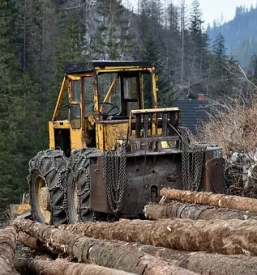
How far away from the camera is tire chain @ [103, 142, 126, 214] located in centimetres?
953

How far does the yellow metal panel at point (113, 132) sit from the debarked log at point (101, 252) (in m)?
2.71

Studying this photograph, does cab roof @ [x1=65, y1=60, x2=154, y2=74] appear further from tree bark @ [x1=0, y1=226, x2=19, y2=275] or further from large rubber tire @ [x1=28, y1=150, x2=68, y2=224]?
tree bark @ [x1=0, y1=226, x2=19, y2=275]

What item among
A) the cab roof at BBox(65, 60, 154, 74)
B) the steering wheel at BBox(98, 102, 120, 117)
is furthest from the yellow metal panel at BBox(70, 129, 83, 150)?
the cab roof at BBox(65, 60, 154, 74)

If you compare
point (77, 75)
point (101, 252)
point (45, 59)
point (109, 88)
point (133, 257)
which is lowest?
point (101, 252)

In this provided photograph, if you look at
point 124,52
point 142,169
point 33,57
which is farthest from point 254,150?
point 33,57

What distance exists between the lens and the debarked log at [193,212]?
713 cm

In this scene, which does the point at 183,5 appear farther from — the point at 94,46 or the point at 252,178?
the point at 252,178

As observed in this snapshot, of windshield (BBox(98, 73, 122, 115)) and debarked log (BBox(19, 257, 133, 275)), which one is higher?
windshield (BBox(98, 73, 122, 115))

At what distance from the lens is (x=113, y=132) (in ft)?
35.4

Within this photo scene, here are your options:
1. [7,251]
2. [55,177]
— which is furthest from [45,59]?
[7,251]

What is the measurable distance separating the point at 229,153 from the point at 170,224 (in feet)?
30.6

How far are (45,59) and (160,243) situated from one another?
54.0m

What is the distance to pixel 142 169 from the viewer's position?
Answer: 32.3 ft

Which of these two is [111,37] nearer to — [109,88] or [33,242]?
[109,88]
